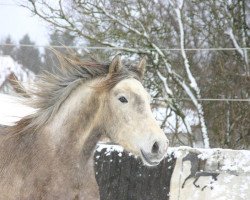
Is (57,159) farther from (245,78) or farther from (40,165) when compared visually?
(245,78)

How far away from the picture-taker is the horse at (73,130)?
3.98 meters

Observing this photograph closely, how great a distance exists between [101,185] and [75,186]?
295cm

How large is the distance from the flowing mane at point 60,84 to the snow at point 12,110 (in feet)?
0.75

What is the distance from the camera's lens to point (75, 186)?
13.2 ft

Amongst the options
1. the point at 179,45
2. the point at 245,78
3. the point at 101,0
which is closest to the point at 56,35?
the point at 101,0

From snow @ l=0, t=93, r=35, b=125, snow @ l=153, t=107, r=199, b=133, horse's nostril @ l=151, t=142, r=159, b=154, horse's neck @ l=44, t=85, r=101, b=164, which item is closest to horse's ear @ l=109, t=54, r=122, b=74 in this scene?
horse's neck @ l=44, t=85, r=101, b=164

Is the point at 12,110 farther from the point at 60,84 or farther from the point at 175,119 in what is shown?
the point at 175,119

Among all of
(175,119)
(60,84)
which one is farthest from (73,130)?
(175,119)

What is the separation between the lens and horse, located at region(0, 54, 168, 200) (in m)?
3.98

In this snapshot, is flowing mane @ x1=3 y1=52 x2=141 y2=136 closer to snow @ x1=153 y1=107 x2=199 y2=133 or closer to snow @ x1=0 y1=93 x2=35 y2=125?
snow @ x1=0 y1=93 x2=35 y2=125

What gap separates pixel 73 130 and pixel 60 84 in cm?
43

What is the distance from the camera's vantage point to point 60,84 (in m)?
4.38

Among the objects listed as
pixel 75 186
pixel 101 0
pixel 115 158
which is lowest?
pixel 75 186

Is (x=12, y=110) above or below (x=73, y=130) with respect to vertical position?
above
